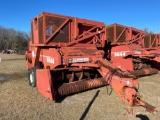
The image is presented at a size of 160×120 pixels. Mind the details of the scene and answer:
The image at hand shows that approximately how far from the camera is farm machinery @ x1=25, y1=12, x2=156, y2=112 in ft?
15.7

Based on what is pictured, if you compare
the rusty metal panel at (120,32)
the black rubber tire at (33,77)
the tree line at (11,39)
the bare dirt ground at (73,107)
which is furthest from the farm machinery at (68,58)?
the tree line at (11,39)

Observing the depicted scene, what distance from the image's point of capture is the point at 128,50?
742 centimetres

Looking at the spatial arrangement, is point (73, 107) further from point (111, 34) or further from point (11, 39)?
point (11, 39)

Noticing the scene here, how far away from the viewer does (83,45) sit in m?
6.62

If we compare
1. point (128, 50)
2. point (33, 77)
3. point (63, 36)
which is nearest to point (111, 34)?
point (128, 50)

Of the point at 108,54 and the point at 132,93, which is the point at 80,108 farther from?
the point at 108,54

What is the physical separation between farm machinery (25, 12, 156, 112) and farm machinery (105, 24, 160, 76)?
3.15 feet

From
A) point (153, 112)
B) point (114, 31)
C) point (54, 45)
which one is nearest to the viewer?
point (153, 112)

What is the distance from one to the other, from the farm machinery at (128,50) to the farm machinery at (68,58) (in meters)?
0.96

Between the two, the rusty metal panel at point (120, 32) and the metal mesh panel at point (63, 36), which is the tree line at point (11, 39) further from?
the metal mesh panel at point (63, 36)

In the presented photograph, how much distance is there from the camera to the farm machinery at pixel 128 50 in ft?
24.6

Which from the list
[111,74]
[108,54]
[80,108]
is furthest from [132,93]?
[108,54]

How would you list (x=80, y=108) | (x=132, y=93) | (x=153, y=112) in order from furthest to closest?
(x=80, y=108) < (x=153, y=112) < (x=132, y=93)

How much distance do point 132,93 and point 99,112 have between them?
963mm
